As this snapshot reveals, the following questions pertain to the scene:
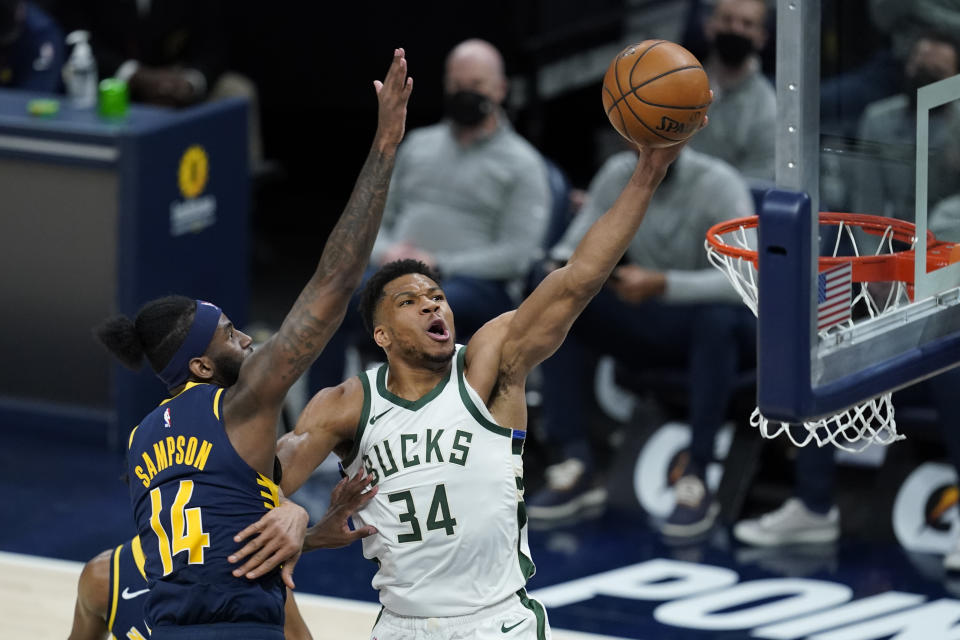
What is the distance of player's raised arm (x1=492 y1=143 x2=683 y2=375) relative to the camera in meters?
4.46

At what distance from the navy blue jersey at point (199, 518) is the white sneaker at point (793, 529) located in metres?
3.12

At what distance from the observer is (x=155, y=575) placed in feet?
14.8

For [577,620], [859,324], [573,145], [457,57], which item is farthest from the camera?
[573,145]

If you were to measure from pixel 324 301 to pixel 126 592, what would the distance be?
1.42 m

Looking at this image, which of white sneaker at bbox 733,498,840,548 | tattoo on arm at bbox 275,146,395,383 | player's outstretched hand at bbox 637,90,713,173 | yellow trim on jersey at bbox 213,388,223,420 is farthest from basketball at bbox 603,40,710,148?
white sneaker at bbox 733,498,840,548

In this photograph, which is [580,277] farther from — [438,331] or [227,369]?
[227,369]

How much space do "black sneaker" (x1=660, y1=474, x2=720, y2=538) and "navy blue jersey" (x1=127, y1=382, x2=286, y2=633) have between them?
9.91 ft

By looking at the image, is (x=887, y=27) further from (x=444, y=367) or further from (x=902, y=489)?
(x=444, y=367)

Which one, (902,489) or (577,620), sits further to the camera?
(902,489)

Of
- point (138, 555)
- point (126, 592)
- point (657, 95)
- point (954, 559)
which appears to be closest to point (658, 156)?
point (657, 95)

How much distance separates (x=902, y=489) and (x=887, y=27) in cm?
193

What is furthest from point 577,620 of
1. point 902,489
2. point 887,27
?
point 887,27

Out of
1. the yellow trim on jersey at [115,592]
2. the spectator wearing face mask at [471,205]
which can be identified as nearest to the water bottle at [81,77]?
the spectator wearing face mask at [471,205]

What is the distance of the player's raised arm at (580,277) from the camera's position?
14.6 feet
